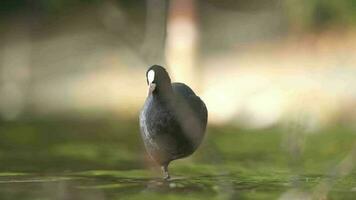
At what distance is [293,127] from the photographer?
5.42 m

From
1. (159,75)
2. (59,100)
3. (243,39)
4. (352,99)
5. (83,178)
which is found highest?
(243,39)

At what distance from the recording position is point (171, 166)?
31.0 ft

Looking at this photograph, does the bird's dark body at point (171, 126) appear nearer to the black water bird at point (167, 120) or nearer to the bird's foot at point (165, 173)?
the black water bird at point (167, 120)

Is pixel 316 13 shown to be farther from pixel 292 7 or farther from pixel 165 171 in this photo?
pixel 165 171

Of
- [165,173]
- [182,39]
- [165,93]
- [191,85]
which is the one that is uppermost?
[182,39]

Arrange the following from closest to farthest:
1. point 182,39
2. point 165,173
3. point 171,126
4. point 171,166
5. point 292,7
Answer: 1. point 171,126
2. point 165,173
3. point 171,166
4. point 292,7
5. point 182,39

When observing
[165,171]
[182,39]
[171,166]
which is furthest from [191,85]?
[165,171]

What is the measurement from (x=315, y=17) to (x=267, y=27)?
243 centimetres

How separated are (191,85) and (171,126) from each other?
7.28m

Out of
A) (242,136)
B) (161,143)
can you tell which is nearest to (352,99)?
(242,136)

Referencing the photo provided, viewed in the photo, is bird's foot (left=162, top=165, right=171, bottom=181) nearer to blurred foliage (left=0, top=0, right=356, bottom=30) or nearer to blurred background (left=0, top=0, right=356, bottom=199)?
blurred background (left=0, top=0, right=356, bottom=199)

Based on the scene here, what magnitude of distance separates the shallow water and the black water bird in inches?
10.9

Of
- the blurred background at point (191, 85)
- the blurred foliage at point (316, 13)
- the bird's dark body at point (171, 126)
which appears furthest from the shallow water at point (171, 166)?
the blurred foliage at point (316, 13)

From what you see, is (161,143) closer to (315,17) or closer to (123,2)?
(315,17)
